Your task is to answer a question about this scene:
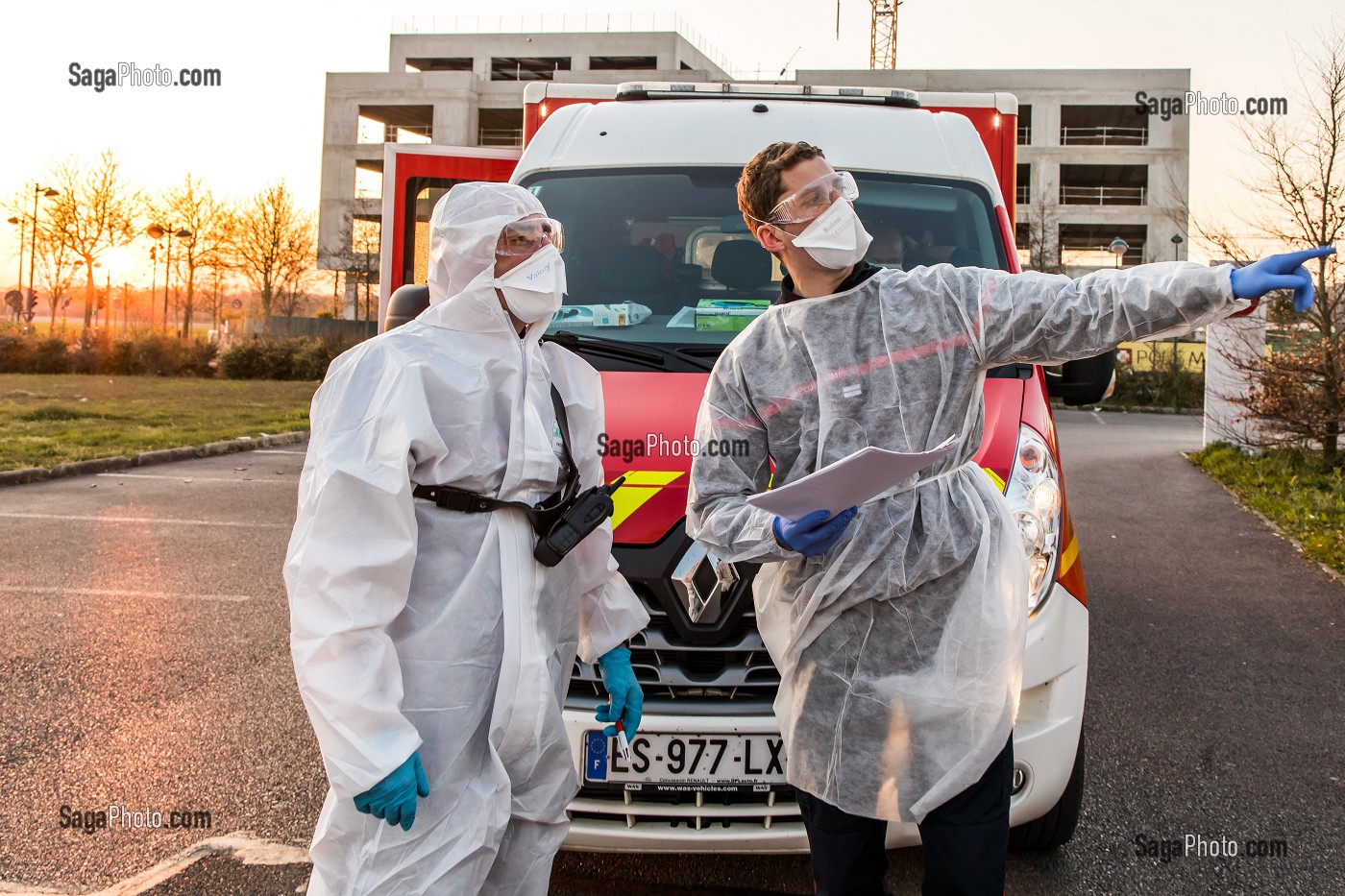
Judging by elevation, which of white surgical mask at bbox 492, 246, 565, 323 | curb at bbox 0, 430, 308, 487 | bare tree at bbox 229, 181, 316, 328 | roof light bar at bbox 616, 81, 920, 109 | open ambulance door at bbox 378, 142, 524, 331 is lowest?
curb at bbox 0, 430, 308, 487

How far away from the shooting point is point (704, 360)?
339 cm

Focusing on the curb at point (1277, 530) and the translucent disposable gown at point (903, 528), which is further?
the curb at point (1277, 530)

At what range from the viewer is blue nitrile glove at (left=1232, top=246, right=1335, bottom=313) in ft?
6.44

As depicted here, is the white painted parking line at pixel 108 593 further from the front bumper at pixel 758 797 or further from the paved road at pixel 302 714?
the front bumper at pixel 758 797

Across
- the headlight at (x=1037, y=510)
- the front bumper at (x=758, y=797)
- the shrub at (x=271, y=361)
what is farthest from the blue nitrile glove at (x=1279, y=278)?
the shrub at (x=271, y=361)

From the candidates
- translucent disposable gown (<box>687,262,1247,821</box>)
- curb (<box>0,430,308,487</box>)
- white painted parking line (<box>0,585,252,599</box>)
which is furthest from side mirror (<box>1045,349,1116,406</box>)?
curb (<box>0,430,308,487</box>)

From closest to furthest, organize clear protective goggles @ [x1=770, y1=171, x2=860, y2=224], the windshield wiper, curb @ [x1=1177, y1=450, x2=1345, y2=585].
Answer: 1. clear protective goggles @ [x1=770, y1=171, x2=860, y2=224]
2. the windshield wiper
3. curb @ [x1=1177, y1=450, x2=1345, y2=585]

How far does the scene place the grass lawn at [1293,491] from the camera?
8.90m

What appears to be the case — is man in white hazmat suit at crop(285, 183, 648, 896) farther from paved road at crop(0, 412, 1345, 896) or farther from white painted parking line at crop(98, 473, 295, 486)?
white painted parking line at crop(98, 473, 295, 486)

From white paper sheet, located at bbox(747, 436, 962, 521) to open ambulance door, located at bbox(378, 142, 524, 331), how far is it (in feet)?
10.6

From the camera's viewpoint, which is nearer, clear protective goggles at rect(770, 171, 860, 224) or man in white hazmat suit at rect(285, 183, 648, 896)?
man in white hazmat suit at rect(285, 183, 648, 896)

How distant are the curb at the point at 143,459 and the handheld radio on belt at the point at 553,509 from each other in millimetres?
10814

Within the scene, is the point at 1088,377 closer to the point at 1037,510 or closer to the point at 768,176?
the point at 1037,510

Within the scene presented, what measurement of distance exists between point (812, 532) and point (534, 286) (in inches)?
29.7
